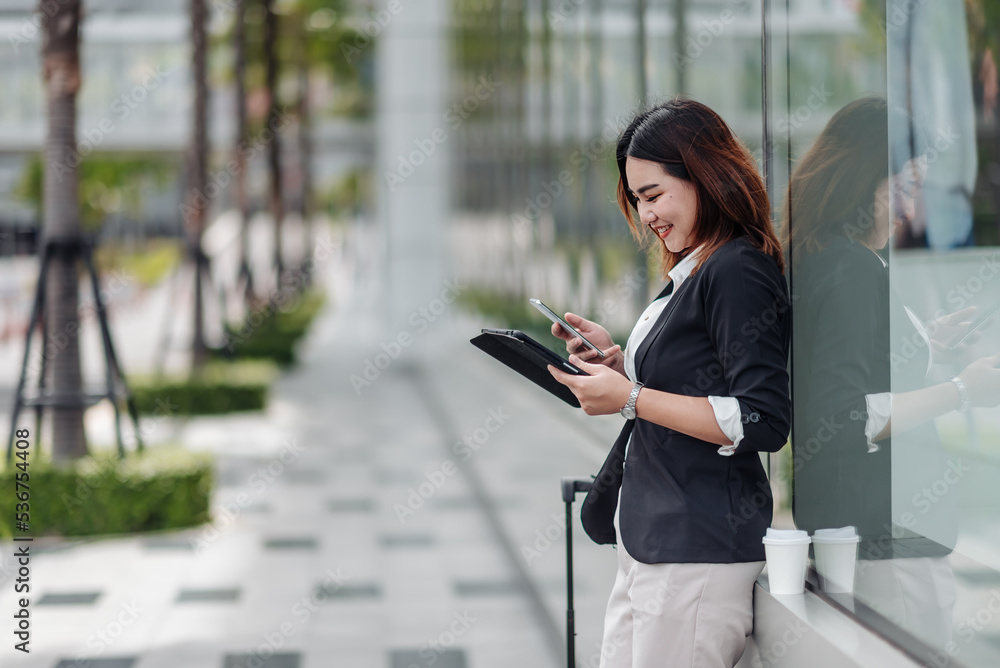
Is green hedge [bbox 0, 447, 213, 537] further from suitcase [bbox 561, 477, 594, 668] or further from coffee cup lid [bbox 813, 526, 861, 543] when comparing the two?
coffee cup lid [bbox 813, 526, 861, 543]

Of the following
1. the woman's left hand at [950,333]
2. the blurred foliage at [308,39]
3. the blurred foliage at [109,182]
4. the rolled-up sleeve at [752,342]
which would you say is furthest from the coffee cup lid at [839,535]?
the blurred foliage at [109,182]

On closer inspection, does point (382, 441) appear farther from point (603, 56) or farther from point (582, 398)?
point (582, 398)

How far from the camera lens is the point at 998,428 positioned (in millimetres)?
1605

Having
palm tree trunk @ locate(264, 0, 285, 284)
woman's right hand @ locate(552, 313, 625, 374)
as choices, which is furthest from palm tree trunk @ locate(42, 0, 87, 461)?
palm tree trunk @ locate(264, 0, 285, 284)

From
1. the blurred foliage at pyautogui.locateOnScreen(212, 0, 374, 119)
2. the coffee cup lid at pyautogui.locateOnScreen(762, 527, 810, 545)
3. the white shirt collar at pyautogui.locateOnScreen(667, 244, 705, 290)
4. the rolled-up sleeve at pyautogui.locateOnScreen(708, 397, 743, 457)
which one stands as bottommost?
the coffee cup lid at pyautogui.locateOnScreen(762, 527, 810, 545)

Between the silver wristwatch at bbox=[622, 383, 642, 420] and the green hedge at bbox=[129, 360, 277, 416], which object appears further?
the green hedge at bbox=[129, 360, 277, 416]

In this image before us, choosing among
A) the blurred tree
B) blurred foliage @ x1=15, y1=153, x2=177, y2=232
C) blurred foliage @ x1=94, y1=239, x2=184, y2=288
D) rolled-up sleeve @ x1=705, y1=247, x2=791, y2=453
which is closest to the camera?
rolled-up sleeve @ x1=705, y1=247, x2=791, y2=453

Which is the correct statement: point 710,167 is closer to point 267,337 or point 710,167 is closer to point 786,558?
point 786,558

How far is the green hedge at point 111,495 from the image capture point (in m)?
5.92

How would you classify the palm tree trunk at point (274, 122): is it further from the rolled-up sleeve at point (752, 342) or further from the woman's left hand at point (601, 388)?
the rolled-up sleeve at point (752, 342)

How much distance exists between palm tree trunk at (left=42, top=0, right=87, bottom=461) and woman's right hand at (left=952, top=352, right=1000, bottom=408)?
538 cm

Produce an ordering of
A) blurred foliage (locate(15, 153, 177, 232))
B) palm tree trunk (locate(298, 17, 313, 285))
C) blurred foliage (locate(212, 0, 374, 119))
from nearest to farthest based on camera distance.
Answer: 1. blurred foliage (locate(212, 0, 374, 119))
2. palm tree trunk (locate(298, 17, 313, 285))
3. blurred foliage (locate(15, 153, 177, 232))

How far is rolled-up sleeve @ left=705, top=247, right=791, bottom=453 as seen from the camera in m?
1.79

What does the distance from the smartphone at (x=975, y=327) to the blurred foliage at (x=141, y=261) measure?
28306 millimetres
